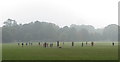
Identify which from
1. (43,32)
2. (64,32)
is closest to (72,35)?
(64,32)

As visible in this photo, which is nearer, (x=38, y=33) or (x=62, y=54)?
(x=62, y=54)

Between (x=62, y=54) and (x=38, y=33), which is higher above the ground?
(x=38, y=33)

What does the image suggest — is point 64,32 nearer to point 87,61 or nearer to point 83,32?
point 83,32

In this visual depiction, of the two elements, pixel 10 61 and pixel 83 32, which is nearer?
pixel 10 61

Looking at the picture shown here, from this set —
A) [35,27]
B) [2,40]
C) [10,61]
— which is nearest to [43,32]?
[35,27]

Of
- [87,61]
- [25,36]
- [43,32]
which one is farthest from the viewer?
[43,32]

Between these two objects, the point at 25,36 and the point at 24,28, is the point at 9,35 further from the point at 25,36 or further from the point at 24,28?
the point at 24,28

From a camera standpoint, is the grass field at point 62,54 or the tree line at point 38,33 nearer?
the grass field at point 62,54

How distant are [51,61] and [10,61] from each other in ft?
13.0

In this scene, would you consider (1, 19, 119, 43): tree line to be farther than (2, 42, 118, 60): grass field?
Yes

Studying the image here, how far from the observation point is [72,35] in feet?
618

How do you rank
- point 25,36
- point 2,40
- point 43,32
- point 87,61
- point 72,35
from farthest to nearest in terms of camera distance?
point 72,35 < point 43,32 < point 25,36 < point 2,40 < point 87,61

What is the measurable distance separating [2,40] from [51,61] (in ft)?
395

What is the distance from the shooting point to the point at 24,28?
173625 mm
